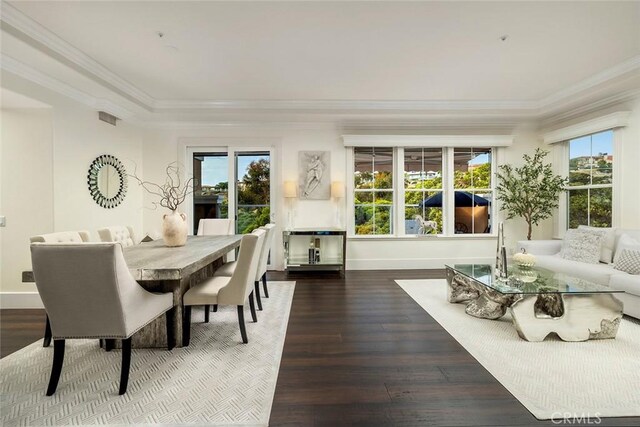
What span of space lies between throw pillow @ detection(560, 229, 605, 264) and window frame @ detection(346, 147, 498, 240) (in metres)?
1.52

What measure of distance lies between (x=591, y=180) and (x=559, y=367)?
386cm

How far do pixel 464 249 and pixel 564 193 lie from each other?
182cm

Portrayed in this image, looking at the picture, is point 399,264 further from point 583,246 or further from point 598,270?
point 598,270

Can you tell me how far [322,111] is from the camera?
486cm

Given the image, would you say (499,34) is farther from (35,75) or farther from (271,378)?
(35,75)

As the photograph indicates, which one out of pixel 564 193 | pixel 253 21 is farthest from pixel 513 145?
pixel 253 21

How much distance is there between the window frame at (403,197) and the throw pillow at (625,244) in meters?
2.00

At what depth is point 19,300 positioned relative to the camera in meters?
3.48

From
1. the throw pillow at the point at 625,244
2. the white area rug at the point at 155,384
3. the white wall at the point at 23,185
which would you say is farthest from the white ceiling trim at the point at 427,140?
the white wall at the point at 23,185

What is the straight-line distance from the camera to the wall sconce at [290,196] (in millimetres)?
5137

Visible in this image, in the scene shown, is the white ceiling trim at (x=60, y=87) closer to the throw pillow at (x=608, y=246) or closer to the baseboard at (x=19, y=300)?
the baseboard at (x=19, y=300)

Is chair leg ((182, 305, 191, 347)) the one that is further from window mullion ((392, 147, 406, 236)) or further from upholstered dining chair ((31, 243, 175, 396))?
window mullion ((392, 147, 406, 236))

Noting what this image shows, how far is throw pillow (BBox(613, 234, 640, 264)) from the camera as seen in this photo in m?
3.31

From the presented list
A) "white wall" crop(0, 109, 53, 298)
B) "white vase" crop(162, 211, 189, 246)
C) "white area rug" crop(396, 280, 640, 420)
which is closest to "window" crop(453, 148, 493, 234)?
"white area rug" crop(396, 280, 640, 420)
